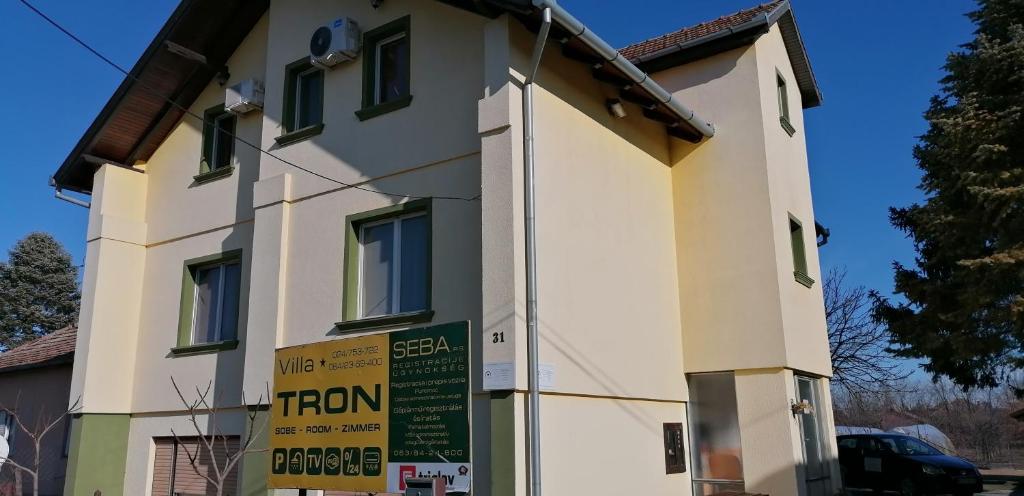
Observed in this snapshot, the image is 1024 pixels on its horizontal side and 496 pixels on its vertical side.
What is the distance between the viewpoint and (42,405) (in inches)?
620

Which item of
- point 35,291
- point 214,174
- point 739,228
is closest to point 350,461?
point 214,174

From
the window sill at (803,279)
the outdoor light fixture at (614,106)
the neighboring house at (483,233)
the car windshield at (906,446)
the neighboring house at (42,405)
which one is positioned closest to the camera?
the neighboring house at (483,233)

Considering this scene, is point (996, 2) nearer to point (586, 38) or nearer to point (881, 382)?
point (586, 38)

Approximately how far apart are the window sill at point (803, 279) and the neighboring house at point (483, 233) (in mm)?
51

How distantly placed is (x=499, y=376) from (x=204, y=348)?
18.8 feet

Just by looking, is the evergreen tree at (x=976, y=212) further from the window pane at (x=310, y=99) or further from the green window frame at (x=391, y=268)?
the window pane at (x=310, y=99)

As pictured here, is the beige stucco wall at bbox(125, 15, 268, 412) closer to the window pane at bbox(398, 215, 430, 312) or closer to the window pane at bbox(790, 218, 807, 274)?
the window pane at bbox(398, 215, 430, 312)

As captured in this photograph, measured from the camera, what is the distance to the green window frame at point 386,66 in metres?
10.4

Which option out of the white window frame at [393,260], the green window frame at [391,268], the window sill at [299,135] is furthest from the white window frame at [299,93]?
the white window frame at [393,260]

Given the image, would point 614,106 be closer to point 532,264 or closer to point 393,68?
point 393,68

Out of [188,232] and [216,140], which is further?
A: [216,140]

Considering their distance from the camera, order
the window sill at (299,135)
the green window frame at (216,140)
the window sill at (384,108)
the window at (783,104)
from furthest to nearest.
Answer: the window at (783,104) < the green window frame at (216,140) < the window sill at (299,135) < the window sill at (384,108)

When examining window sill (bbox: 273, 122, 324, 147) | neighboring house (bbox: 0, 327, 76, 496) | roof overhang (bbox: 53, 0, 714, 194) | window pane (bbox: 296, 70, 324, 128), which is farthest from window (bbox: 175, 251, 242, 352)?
neighboring house (bbox: 0, 327, 76, 496)

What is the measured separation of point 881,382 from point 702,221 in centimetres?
2046
